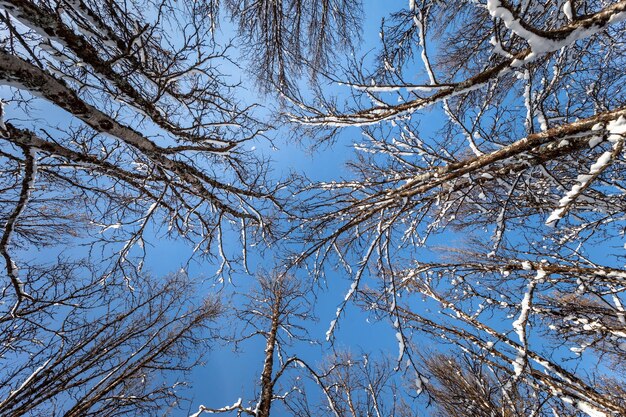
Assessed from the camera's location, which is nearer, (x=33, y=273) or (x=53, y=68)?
(x=53, y=68)

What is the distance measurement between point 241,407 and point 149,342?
2.66m

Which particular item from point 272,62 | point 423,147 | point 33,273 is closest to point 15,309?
point 33,273

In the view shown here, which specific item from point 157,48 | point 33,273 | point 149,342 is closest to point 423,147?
point 157,48

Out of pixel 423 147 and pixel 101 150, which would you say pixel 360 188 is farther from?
pixel 101 150

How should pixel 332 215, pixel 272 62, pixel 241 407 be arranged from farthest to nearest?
pixel 272 62, pixel 241 407, pixel 332 215

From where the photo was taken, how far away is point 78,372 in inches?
165

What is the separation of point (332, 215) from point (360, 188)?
0.71m

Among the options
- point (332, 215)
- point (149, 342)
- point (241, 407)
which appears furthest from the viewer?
point (149, 342)

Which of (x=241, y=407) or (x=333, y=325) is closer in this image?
(x=333, y=325)

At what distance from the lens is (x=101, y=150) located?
3512 mm

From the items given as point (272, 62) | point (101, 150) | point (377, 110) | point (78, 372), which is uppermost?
point (272, 62)

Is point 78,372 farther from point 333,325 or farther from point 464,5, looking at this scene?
point 464,5

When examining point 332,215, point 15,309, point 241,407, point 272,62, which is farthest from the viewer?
point 272,62

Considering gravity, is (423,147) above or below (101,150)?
below
